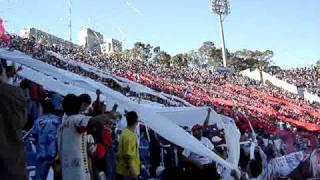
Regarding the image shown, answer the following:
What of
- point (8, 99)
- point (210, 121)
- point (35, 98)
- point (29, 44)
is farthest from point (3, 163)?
point (29, 44)

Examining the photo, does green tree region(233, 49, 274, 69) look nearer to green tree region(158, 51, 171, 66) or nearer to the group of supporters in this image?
green tree region(158, 51, 171, 66)

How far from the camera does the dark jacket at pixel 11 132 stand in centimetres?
295

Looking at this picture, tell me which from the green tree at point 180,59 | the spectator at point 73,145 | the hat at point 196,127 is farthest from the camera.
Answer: the green tree at point 180,59

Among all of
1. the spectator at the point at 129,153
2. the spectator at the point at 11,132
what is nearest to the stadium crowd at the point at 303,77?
the spectator at the point at 129,153

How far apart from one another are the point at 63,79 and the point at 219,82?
35.9 metres

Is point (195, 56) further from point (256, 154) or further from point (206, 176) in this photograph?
point (206, 176)

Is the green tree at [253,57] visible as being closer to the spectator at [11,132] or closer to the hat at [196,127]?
the hat at [196,127]

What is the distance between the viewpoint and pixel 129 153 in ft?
20.2

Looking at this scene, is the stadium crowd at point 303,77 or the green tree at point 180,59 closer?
the stadium crowd at point 303,77

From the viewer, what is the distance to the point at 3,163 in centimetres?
293

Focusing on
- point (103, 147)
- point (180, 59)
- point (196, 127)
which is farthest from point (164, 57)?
point (103, 147)

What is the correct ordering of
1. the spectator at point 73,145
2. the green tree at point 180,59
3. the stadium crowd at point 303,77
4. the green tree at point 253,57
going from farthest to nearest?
the green tree at point 253,57
the green tree at point 180,59
the stadium crowd at point 303,77
the spectator at point 73,145

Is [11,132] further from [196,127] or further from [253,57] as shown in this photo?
[253,57]

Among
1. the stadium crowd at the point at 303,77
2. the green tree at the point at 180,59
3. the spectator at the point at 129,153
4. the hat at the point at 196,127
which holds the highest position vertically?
the green tree at the point at 180,59
